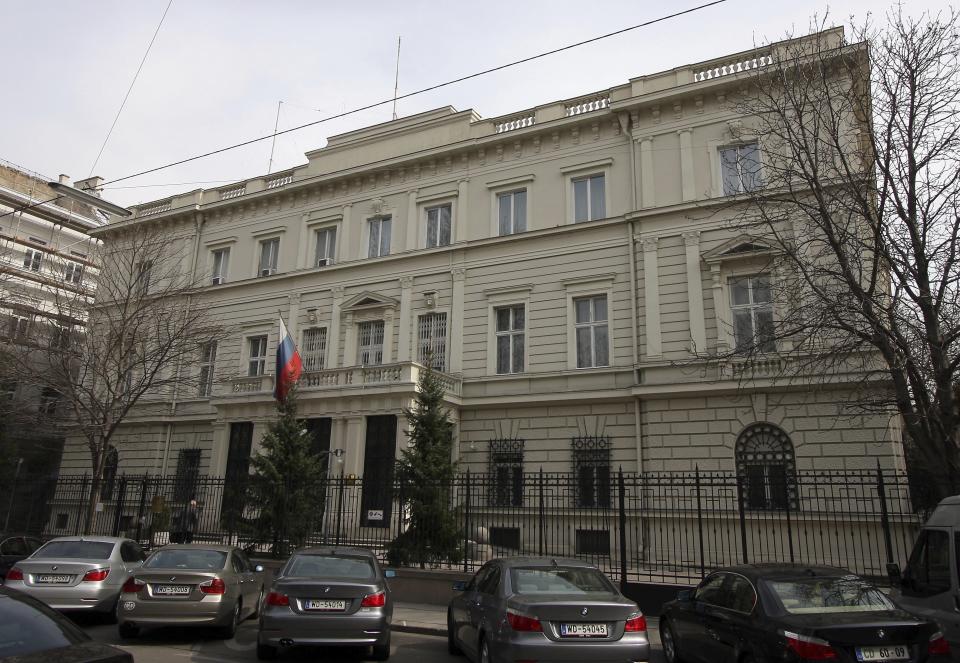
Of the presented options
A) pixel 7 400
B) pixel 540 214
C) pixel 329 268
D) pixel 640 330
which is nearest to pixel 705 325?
pixel 640 330

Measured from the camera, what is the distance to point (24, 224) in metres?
46.5

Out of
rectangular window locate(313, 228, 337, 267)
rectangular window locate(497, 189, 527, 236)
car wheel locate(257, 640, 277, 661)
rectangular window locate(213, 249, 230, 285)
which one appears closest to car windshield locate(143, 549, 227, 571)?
car wheel locate(257, 640, 277, 661)

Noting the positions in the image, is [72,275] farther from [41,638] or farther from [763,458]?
[41,638]

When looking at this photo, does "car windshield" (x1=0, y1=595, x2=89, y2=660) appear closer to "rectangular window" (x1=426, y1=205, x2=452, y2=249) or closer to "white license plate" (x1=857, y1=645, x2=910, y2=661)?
"white license plate" (x1=857, y1=645, x2=910, y2=661)

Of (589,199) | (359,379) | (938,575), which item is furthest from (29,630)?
(589,199)

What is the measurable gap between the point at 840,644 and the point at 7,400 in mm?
31341

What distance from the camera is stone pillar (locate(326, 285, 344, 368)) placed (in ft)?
90.4

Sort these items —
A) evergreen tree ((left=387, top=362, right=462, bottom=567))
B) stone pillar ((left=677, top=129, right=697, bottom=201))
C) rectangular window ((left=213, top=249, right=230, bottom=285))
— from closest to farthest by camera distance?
evergreen tree ((left=387, top=362, right=462, bottom=567)), stone pillar ((left=677, top=129, right=697, bottom=201)), rectangular window ((left=213, top=249, right=230, bottom=285))

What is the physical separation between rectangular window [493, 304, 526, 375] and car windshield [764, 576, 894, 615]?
16813 mm

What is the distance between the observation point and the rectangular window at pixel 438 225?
27.2m

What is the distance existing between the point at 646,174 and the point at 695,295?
4704 millimetres

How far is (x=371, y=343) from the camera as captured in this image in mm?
27328

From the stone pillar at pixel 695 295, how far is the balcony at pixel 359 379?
27.2ft

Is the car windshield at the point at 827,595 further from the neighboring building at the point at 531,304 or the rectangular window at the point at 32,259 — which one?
the rectangular window at the point at 32,259
